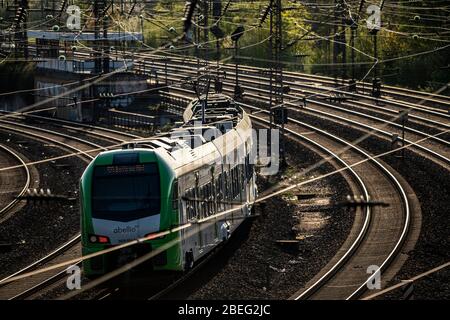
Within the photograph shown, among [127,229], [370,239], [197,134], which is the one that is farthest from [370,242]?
[127,229]

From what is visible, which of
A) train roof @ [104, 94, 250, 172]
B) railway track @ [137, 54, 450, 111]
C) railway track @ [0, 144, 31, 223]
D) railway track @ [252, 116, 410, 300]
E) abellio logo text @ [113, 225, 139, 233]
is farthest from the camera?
railway track @ [137, 54, 450, 111]

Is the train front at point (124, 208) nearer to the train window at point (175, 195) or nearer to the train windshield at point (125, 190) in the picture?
the train windshield at point (125, 190)

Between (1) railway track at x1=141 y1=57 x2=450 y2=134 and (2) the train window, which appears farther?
(1) railway track at x1=141 y1=57 x2=450 y2=134

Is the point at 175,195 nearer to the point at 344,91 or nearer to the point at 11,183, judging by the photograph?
the point at 11,183

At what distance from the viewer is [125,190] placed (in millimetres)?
A: 17250

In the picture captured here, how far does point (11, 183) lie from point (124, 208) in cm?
1419

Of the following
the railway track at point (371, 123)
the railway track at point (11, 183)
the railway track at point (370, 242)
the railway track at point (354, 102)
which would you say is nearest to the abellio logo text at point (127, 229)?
the railway track at point (370, 242)

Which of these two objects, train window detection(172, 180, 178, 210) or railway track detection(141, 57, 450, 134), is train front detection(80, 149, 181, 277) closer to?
train window detection(172, 180, 178, 210)

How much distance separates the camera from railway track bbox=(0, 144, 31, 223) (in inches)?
1051

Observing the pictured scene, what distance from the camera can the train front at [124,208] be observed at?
17.1m

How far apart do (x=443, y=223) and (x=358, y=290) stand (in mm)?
6124

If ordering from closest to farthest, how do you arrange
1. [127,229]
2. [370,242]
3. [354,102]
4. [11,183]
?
[127,229] < [370,242] < [11,183] < [354,102]

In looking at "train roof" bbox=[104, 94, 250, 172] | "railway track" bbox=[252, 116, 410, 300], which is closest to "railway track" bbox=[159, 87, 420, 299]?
"railway track" bbox=[252, 116, 410, 300]
